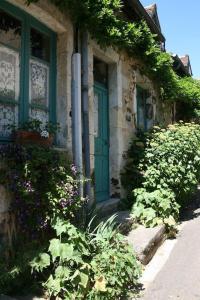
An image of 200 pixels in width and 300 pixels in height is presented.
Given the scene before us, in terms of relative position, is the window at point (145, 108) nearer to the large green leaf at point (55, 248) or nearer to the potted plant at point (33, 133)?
the potted plant at point (33, 133)

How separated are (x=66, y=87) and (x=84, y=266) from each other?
2.58 meters

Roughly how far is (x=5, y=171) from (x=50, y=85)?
191cm

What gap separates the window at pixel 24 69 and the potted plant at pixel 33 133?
143 millimetres

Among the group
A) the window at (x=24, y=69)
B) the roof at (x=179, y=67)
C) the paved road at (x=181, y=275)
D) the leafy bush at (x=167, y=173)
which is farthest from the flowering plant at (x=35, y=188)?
the roof at (x=179, y=67)

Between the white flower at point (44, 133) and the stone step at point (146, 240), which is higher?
the white flower at point (44, 133)

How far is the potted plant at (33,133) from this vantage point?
14.2 ft

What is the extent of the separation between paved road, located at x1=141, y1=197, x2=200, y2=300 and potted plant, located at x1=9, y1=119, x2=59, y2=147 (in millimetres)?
1991

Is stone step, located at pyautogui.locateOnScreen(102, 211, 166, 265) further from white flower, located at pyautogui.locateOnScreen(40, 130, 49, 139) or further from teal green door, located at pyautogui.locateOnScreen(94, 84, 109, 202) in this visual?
white flower, located at pyautogui.locateOnScreen(40, 130, 49, 139)

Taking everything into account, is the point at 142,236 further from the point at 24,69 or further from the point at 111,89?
the point at 111,89

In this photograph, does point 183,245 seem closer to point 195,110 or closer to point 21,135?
point 21,135

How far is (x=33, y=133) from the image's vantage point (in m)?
4.41

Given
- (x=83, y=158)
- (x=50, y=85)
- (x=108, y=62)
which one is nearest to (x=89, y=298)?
(x=83, y=158)

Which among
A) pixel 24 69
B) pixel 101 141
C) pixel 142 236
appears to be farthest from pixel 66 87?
pixel 142 236

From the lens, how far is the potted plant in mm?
4332
